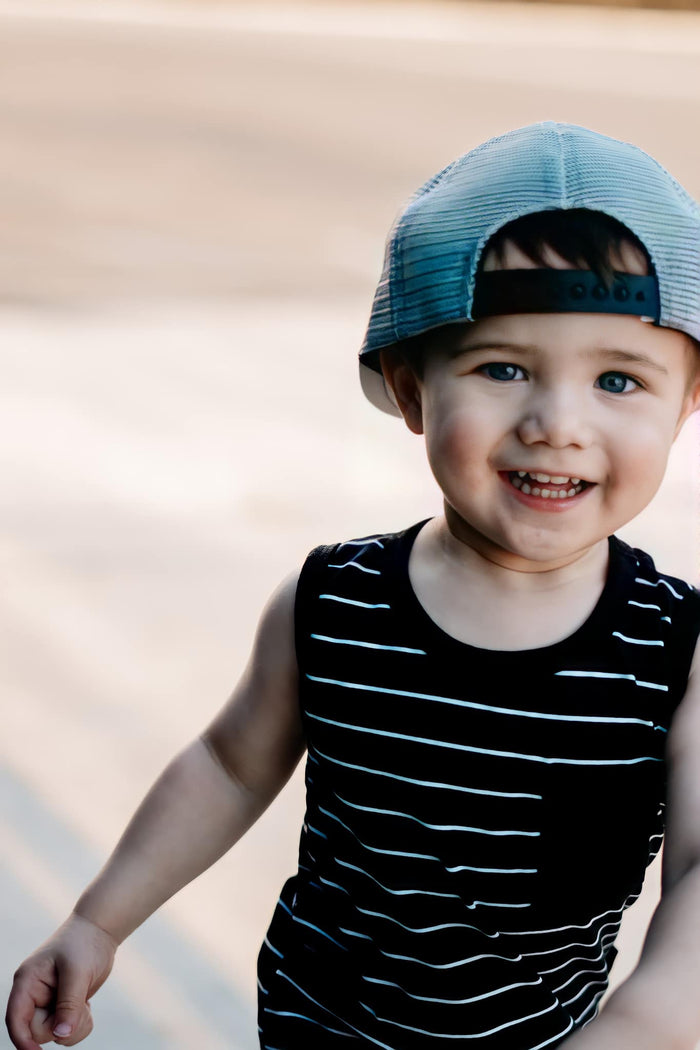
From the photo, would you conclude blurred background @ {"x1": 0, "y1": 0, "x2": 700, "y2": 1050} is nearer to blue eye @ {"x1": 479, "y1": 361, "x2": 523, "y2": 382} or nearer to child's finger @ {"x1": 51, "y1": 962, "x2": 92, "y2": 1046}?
child's finger @ {"x1": 51, "y1": 962, "x2": 92, "y2": 1046}

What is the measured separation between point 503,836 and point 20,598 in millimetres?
1648

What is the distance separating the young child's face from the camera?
918mm

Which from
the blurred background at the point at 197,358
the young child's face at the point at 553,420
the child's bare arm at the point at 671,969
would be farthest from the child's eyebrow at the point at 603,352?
the blurred background at the point at 197,358

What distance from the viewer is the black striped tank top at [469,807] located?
1.00 m

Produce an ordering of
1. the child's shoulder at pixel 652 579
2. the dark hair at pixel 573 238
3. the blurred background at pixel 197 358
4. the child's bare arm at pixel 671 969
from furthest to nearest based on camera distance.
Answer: the blurred background at pixel 197 358, the child's shoulder at pixel 652 579, the dark hair at pixel 573 238, the child's bare arm at pixel 671 969

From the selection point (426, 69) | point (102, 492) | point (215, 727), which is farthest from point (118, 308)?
point (215, 727)

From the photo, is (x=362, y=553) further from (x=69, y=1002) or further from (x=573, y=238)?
(x=69, y=1002)

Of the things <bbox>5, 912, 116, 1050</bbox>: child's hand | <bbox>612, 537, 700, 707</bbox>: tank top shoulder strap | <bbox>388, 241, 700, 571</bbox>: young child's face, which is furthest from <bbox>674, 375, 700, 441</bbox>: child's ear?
<bbox>5, 912, 116, 1050</bbox>: child's hand

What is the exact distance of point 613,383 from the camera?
0.93 m

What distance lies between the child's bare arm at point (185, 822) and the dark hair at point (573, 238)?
1.11 ft

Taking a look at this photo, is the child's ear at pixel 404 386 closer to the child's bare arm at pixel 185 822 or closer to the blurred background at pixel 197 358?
the child's bare arm at pixel 185 822

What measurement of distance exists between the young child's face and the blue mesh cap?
0.03 metres

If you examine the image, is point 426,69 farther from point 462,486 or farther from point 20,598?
point 462,486

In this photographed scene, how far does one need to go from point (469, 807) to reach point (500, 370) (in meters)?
0.32
